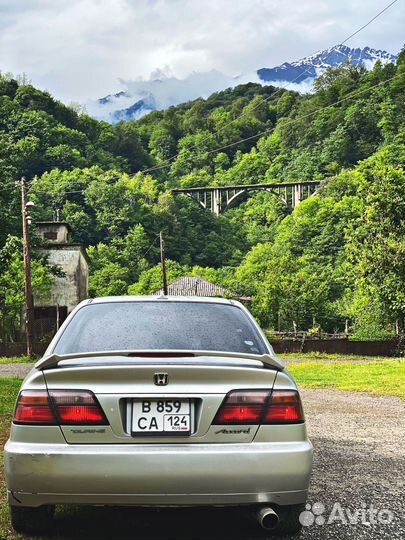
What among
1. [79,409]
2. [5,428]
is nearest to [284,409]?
[79,409]

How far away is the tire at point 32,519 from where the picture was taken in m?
3.70

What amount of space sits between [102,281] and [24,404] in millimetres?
69892

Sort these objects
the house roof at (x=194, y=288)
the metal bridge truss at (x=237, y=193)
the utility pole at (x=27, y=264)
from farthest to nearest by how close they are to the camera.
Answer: the metal bridge truss at (x=237, y=193) → the house roof at (x=194, y=288) → the utility pole at (x=27, y=264)

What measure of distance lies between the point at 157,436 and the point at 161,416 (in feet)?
0.34

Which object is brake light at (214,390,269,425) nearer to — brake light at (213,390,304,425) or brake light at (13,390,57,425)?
brake light at (213,390,304,425)

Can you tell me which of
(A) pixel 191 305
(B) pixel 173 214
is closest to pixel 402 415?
(A) pixel 191 305

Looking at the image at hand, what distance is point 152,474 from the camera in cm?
336

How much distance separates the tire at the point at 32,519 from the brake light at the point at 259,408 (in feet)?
3.59

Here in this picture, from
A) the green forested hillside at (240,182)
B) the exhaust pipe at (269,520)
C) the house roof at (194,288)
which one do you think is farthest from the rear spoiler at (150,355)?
the house roof at (194,288)

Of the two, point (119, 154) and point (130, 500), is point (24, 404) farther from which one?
point (119, 154)

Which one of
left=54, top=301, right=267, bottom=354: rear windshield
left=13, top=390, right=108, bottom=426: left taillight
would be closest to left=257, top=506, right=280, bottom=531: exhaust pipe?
left=13, top=390, right=108, bottom=426: left taillight

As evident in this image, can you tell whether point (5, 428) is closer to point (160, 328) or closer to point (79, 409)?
point (160, 328)

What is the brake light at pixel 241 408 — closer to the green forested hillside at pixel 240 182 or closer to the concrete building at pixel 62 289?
the green forested hillside at pixel 240 182

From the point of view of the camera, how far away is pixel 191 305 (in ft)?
15.8
